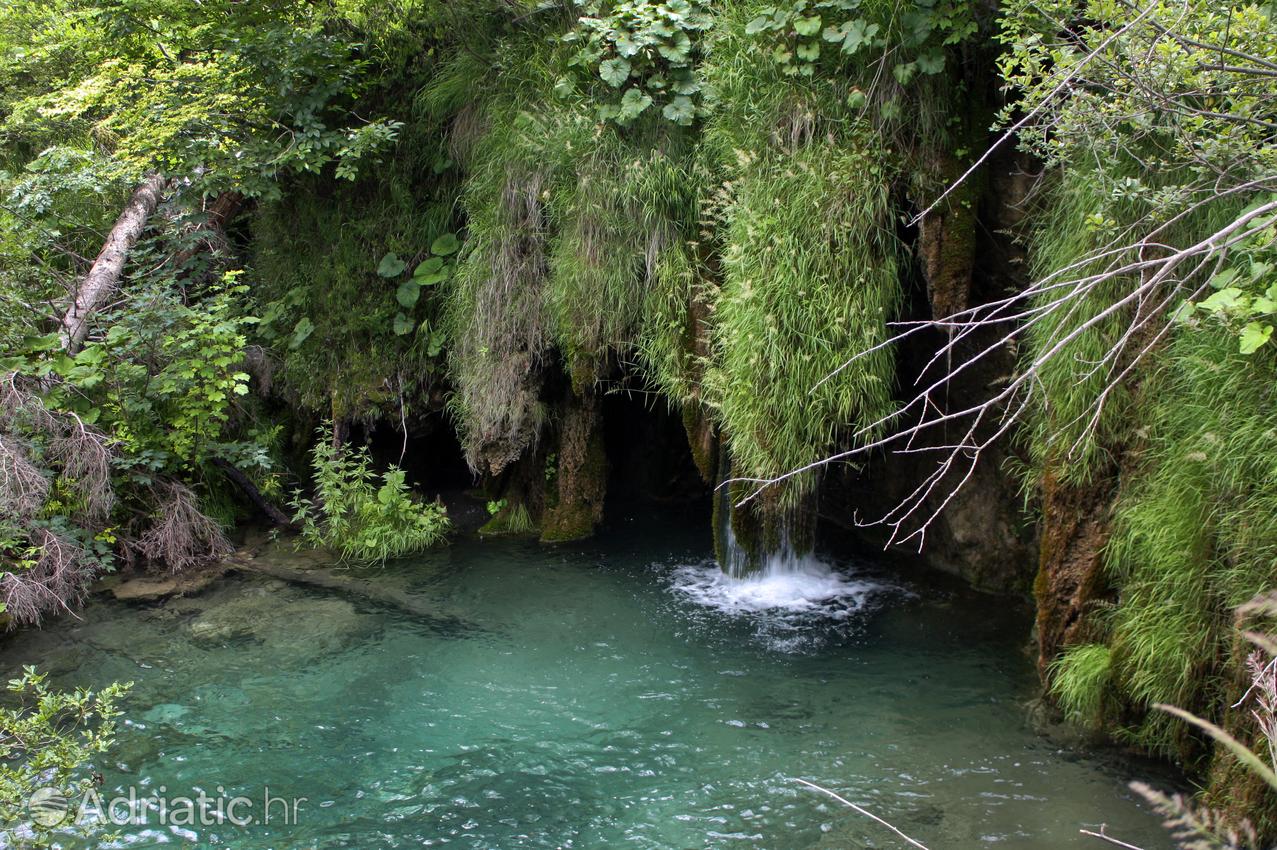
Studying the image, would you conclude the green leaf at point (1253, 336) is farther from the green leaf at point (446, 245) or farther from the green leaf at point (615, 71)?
the green leaf at point (446, 245)

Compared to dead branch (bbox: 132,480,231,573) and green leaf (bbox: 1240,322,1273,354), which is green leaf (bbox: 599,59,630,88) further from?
dead branch (bbox: 132,480,231,573)

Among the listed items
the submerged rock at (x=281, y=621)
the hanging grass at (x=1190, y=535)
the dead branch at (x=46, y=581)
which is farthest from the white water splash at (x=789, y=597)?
the dead branch at (x=46, y=581)

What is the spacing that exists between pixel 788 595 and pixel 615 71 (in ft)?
12.9

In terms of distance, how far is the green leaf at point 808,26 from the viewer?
5688 millimetres

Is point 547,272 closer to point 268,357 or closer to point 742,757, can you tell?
point 268,357

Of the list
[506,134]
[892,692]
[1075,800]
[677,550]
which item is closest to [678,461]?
[677,550]

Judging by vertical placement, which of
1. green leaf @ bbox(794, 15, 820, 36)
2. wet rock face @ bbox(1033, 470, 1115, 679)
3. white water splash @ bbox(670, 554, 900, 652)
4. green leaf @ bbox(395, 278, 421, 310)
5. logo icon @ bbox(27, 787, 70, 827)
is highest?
green leaf @ bbox(794, 15, 820, 36)

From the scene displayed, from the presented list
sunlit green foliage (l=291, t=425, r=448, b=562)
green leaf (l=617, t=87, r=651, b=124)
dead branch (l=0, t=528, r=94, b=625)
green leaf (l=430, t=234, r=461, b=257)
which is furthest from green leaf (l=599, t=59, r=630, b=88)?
dead branch (l=0, t=528, r=94, b=625)

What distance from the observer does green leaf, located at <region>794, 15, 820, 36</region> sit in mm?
5688

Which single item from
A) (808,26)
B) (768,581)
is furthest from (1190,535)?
(808,26)

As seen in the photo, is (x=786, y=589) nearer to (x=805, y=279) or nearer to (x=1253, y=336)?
(x=805, y=279)

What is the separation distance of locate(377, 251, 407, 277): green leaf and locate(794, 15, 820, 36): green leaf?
419 centimetres

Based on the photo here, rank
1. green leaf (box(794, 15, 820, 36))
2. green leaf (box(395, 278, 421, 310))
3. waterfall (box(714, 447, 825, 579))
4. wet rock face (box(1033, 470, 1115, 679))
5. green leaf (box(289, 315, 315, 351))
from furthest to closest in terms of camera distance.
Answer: green leaf (box(289, 315, 315, 351)) → green leaf (box(395, 278, 421, 310)) → waterfall (box(714, 447, 825, 579)) → green leaf (box(794, 15, 820, 36)) → wet rock face (box(1033, 470, 1115, 679))

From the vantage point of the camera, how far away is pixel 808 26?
5.71 m
